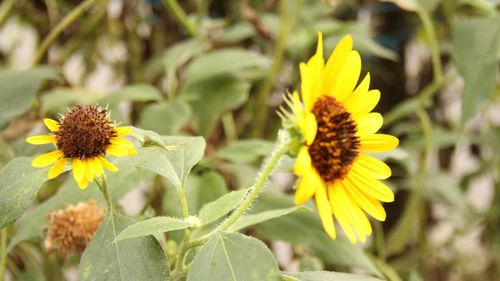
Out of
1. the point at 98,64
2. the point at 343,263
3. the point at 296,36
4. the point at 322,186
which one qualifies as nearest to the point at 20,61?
the point at 98,64

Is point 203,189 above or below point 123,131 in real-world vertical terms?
below

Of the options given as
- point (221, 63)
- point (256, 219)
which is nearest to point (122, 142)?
point (256, 219)

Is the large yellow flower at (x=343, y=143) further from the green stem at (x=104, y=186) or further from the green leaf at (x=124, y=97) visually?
the green leaf at (x=124, y=97)

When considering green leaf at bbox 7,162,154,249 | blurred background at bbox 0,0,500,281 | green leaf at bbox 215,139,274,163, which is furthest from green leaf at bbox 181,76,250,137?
green leaf at bbox 7,162,154,249

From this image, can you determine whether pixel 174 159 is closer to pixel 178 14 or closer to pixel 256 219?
pixel 256 219

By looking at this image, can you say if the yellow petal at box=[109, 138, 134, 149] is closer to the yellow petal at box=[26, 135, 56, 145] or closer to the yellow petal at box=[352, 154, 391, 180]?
the yellow petal at box=[26, 135, 56, 145]

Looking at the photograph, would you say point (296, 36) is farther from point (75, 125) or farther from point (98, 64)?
point (75, 125)

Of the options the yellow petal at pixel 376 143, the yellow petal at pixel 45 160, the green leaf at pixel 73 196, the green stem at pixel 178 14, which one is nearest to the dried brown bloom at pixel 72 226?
the green leaf at pixel 73 196
